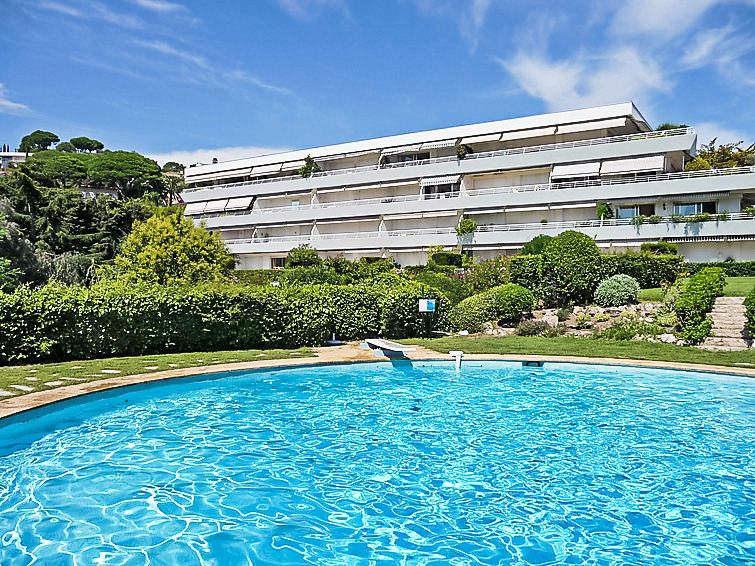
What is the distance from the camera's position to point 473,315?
20875 mm

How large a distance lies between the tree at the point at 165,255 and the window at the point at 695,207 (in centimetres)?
2729

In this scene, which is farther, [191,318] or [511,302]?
[511,302]

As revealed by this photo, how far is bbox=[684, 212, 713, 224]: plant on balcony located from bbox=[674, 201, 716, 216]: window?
123 cm

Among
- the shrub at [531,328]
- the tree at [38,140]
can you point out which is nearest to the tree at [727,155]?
the shrub at [531,328]

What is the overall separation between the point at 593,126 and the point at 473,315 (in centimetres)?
2400

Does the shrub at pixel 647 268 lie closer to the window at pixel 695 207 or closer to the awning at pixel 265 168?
the window at pixel 695 207

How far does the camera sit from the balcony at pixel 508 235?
105 ft

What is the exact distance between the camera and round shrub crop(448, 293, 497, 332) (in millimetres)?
20844

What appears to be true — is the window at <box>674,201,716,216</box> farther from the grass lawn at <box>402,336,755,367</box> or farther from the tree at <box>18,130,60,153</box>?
the tree at <box>18,130,60,153</box>

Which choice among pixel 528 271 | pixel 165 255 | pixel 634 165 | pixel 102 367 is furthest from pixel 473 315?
pixel 634 165

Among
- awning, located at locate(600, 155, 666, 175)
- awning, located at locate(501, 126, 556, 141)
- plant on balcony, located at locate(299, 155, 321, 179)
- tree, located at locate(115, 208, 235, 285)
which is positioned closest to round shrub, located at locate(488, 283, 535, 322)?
tree, located at locate(115, 208, 235, 285)

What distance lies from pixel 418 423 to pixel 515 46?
661 inches

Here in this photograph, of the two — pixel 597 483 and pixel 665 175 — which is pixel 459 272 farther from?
pixel 597 483

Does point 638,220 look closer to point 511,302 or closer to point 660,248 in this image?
point 660,248
